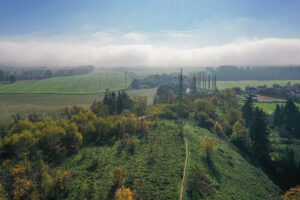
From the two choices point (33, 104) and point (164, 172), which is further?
point (33, 104)

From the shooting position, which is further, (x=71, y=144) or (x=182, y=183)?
(x=71, y=144)

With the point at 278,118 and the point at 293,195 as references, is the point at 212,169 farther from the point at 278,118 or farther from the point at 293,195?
the point at 278,118

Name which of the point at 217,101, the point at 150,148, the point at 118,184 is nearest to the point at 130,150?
the point at 150,148

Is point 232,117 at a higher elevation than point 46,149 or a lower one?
lower

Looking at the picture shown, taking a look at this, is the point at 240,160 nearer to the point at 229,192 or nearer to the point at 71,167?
the point at 229,192

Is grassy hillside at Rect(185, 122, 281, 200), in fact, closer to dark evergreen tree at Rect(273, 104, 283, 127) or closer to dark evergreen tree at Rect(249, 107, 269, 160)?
dark evergreen tree at Rect(249, 107, 269, 160)

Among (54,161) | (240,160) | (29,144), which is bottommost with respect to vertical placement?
(240,160)

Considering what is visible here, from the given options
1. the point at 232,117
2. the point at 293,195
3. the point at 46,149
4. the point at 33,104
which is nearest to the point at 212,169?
the point at 293,195

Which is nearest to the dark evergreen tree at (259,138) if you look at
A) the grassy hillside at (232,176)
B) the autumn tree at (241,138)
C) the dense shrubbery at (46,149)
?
the autumn tree at (241,138)

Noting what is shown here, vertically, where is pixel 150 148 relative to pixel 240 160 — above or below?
above
